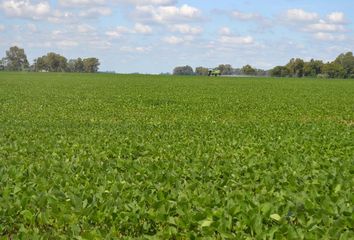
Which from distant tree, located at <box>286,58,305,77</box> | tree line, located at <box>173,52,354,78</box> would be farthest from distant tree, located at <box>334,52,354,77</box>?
distant tree, located at <box>286,58,305,77</box>

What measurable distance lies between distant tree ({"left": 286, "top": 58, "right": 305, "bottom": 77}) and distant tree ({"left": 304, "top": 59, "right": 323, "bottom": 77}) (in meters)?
1.29

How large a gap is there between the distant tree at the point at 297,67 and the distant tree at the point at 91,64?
68104mm

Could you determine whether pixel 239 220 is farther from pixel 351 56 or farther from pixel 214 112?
pixel 351 56

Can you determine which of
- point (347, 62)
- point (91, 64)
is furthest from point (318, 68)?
point (91, 64)

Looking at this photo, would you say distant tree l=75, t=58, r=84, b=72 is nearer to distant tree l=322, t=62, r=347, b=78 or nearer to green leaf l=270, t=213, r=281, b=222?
distant tree l=322, t=62, r=347, b=78

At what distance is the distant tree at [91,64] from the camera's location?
182m

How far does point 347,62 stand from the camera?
163125mm

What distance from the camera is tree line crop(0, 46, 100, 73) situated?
178 metres

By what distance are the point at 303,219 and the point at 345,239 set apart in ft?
2.56

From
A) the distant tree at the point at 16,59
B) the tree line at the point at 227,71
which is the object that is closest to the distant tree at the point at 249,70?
the tree line at the point at 227,71

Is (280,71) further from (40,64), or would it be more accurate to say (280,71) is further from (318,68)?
(40,64)

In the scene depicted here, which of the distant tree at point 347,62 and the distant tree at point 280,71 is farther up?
the distant tree at point 347,62

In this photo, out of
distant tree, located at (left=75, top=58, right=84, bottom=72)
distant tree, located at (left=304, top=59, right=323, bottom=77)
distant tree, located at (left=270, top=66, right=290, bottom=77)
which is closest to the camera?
distant tree, located at (left=304, top=59, right=323, bottom=77)

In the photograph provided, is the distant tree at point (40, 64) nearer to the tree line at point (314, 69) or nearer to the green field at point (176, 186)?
the tree line at point (314, 69)
